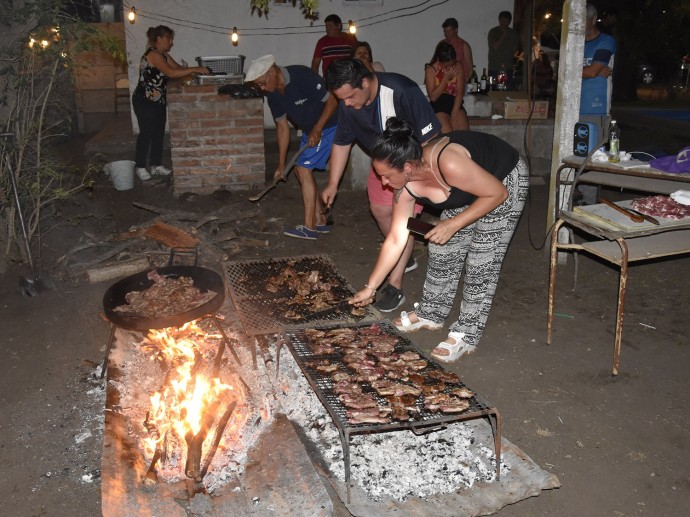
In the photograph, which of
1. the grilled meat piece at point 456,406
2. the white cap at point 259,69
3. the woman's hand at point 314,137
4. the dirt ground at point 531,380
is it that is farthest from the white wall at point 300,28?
the grilled meat piece at point 456,406

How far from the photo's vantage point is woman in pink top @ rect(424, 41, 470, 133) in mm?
9320

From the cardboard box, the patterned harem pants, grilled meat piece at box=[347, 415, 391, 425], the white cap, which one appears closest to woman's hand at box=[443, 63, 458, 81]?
the cardboard box

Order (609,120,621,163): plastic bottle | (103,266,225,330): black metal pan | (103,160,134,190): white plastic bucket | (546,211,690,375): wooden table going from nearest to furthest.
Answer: (103,266,225,330): black metal pan, (546,211,690,375): wooden table, (609,120,621,163): plastic bottle, (103,160,134,190): white plastic bucket

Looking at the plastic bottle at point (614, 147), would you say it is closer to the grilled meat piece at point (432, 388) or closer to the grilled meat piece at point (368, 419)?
the grilled meat piece at point (432, 388)

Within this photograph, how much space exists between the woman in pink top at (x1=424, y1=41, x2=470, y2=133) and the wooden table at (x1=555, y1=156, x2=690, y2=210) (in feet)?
10.1

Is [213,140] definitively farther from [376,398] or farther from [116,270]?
[376,398]

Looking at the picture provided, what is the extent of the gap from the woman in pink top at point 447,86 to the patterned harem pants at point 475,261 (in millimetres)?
4408

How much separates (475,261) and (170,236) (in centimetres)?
370

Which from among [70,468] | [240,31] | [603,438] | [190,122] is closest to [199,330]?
[70,468]

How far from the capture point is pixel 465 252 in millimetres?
5086

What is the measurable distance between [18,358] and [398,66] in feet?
37.7

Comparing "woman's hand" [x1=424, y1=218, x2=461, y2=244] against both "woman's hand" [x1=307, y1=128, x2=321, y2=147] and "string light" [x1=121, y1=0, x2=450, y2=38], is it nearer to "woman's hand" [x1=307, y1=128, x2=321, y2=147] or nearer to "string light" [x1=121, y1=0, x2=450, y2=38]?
"woman's hand" [x1=307, y1=128, x2=321, y2=147]

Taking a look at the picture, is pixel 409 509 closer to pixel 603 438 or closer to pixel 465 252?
pixel 603 438

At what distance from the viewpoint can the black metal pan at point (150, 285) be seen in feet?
13.9
